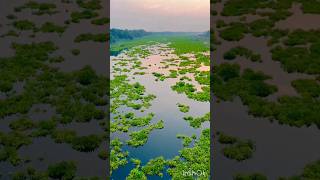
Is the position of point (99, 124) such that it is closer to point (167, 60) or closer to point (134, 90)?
point (134, 90)

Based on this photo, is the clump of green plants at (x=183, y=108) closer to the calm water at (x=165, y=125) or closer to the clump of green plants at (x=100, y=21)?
the calm water at (x=165, y=125)

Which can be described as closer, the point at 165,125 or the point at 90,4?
the point at 165,125

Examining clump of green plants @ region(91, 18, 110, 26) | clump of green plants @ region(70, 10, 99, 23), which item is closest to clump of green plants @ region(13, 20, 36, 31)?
clump of green plants @ region(70, 10, 99, 23)

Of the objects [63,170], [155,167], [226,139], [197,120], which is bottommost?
[155,167]

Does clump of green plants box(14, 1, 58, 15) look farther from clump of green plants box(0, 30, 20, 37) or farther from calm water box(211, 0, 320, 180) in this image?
calm water box(211, 0, 320, 180)

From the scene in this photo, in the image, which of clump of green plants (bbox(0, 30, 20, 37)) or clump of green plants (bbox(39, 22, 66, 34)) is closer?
clump of green plants (bbox(0, 30, 20, 37))

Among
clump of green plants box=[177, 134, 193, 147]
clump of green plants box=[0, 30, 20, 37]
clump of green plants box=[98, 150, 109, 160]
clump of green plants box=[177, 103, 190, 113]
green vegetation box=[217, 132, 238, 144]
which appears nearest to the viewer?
clump of green plants box=[98, 150, 109, 160]

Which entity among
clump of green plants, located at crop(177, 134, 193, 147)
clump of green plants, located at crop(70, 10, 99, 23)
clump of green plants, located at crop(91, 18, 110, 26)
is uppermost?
clump of green plants, located at crop(70, 10, 99, 23)

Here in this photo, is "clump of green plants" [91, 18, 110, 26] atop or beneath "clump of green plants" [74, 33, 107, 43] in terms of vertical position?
atop

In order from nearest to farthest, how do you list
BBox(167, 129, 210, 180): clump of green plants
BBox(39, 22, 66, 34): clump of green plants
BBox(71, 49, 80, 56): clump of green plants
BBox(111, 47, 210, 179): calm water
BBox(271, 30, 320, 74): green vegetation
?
BBox(167, 129, 210, 180): clump of green plants, BBox(111, 47, 210, 179): calm water, BBox(271, 30, 320, 74): green vegetation, BBox(71, 49, 80, 56): clump of green plants, BBox(39, 22, 66, 34): clump of green plants

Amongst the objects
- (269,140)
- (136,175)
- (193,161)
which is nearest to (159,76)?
(193,161)

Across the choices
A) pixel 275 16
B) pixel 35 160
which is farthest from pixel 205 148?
pixel 275 16

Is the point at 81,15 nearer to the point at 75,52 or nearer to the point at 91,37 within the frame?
the point at 91,37
